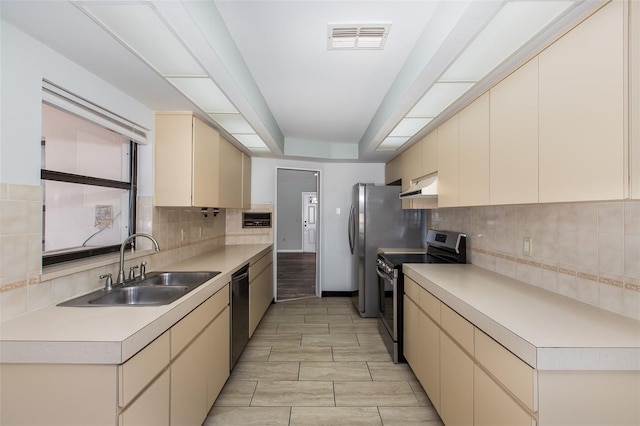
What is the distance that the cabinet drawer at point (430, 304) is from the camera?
78.3 inches

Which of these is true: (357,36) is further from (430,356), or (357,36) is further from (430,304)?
(430,356)

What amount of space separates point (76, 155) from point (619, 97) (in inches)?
112

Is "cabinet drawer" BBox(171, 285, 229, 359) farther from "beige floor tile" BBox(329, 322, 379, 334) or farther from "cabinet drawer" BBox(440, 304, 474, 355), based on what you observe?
"beige floor tile" BBox(329, 322, 379, 334)

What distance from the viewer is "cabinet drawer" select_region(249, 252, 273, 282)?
3.21 m

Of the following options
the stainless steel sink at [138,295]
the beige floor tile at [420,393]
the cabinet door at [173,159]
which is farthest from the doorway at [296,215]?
the stainless steel sink at [138,295]

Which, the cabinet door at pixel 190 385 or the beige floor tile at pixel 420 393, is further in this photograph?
the beige floor tile at pixel 420 393

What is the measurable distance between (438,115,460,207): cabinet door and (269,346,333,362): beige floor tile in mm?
1800

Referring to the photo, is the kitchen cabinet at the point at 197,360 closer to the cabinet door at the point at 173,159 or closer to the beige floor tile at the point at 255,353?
the beige floor tile at the point at 255,353

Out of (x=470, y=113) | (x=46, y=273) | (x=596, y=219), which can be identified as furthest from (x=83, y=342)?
(x=470, y=113)

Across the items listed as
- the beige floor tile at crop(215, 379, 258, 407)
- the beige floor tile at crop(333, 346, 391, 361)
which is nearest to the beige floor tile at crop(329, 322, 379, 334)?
the beige floor tile at crop(333, 346, 391, 361)

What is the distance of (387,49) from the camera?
6.28ft

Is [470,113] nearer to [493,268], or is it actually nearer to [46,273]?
[493,268]

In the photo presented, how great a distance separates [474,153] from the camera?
83.4 inches

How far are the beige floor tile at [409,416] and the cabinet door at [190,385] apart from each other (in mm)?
1206
